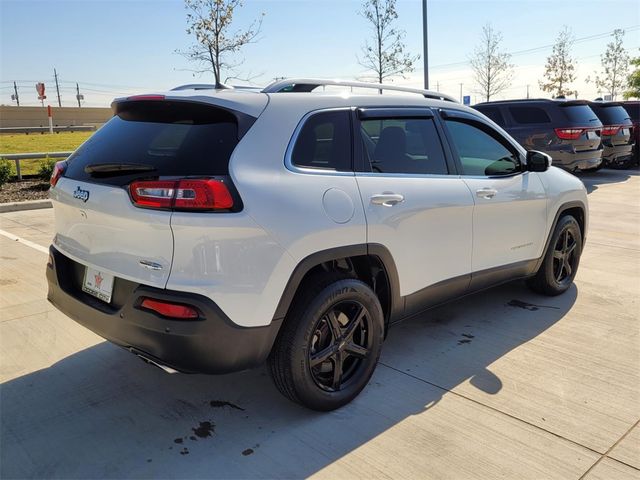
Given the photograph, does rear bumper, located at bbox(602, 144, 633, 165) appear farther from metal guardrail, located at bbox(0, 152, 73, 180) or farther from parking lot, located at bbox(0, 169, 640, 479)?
metal guardrail, located at bbox(0, 152, 73, 180)

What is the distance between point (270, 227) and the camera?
264 centimetres

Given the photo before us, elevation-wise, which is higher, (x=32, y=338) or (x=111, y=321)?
(x=111, y=321)

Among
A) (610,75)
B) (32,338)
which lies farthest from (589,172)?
(610,75)

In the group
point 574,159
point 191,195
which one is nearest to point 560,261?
point 191,195

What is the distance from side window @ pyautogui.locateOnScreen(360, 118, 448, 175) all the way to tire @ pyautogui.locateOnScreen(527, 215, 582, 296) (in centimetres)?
168

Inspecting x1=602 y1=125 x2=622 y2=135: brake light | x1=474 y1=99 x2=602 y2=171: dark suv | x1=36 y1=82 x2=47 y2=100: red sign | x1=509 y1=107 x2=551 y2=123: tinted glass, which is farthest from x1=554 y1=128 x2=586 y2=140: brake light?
x1=36 y1=82 x2=47 y2=100: red sign

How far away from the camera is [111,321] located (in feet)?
9.10

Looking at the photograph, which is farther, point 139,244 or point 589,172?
point 589,172

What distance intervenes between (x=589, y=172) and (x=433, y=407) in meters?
14.7

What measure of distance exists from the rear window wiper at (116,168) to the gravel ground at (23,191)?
8195mm

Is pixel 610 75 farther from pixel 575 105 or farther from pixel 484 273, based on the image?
pixel 484 273

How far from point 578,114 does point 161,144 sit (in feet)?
38.0

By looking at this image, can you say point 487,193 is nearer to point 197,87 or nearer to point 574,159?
point 197,87

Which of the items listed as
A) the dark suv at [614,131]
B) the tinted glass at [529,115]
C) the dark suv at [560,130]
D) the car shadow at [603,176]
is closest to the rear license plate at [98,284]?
the dark suv at [560,130]
